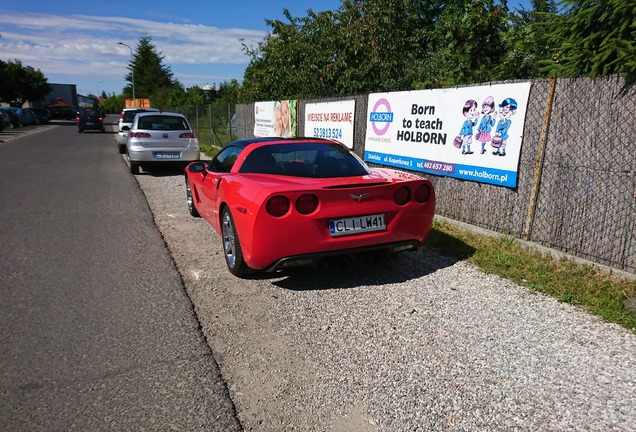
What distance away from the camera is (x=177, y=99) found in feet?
146

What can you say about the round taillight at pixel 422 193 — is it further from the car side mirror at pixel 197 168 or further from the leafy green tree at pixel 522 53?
the leafy green tree at pixel 522 53

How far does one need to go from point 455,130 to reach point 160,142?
25.2ft

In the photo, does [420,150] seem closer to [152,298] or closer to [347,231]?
[347,231]

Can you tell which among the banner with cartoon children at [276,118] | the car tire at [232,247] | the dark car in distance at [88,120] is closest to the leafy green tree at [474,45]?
the banner with cartoon children at [276,118]

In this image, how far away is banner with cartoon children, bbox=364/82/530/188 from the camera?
5488mm

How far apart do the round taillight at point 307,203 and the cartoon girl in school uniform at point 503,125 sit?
2.97 m

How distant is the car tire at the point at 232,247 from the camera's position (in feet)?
14.0

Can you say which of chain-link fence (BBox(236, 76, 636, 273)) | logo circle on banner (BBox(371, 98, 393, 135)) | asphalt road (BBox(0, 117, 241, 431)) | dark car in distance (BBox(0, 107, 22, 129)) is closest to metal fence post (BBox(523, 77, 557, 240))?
chain-link fence (BBox(236, 76, 636, 273))

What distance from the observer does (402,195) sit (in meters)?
4.25

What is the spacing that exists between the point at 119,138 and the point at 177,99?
A: 1159 inches

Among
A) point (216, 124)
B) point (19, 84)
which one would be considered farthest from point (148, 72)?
point (216, 124)

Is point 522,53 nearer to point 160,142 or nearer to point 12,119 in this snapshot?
point 160,142

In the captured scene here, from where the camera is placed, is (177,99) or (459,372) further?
(177,99)

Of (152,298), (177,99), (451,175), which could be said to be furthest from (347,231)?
(177,99)
